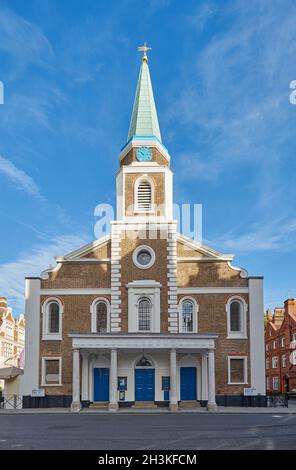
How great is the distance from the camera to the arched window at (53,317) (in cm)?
3769

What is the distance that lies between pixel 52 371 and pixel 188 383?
803cm

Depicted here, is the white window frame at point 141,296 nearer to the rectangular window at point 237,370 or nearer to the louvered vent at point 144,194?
the rectangular window at point 237,370

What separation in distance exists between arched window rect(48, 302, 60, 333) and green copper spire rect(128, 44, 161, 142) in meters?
12.3

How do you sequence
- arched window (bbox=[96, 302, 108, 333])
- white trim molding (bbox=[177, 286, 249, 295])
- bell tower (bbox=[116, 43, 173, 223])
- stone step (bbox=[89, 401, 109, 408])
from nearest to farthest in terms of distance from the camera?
1. stone step (bbox=[89, 401, 109, 408])
2. arched window (bbox=[96, 302, 108, 333])
3. white trim molding (bbox=[177, 286, 249, 295])
4. bell tower (bbox=[116, 43, 173, 223])

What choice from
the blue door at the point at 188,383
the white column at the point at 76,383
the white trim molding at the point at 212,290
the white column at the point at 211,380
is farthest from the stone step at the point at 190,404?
the white trim molding at the point at 212,290

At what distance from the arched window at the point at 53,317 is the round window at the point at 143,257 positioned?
18.2ft

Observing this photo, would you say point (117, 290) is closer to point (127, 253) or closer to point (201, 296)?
point (127, 253)

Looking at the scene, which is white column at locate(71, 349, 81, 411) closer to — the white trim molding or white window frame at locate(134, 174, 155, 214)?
the white trim molding

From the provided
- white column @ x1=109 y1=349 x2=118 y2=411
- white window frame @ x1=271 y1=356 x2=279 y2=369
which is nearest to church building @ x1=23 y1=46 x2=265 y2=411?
white column @ x1=109 y1=349 x2=118 y2=411

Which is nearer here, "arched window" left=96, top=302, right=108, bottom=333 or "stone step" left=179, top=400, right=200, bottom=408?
"stone step" left=179, top=400, right=200, bottom=408

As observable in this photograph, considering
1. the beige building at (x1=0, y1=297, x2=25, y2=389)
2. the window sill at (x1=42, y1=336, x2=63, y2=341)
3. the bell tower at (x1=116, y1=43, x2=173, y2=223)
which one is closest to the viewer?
the window sill at (x1=42, y1=336, x2=63, y2=341)

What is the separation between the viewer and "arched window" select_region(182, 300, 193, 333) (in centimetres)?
3750
